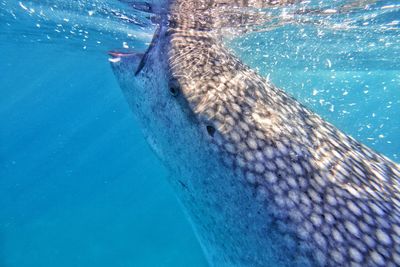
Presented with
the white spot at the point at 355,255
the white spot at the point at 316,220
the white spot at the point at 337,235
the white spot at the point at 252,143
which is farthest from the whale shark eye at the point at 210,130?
the white spot at the point at 355,255

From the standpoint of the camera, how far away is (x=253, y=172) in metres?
2.38

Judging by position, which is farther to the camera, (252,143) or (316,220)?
(252,143)

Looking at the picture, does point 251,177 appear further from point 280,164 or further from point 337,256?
point 337,256

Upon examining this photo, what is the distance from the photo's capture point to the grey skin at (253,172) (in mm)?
2262

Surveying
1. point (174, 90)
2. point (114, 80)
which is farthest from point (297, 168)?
point (114, 80)

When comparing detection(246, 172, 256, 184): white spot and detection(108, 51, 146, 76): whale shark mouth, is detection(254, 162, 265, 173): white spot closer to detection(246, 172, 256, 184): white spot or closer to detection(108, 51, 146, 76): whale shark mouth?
detection(246, 172, 256, 184): white spot

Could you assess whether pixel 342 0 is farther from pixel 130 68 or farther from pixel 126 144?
pixel 126 144

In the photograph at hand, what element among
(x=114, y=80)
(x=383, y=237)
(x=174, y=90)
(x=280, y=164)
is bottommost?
(x=114, y=80)

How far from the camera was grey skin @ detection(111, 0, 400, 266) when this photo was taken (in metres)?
2.26

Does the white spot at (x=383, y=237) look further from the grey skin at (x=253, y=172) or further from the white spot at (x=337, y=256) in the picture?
the white spot at (x=337, y=256)

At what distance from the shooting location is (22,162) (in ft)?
298

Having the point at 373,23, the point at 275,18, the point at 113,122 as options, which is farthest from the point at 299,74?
the point at 113,122

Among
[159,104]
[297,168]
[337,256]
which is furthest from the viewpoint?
[159,104]

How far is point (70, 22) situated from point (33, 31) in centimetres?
401
